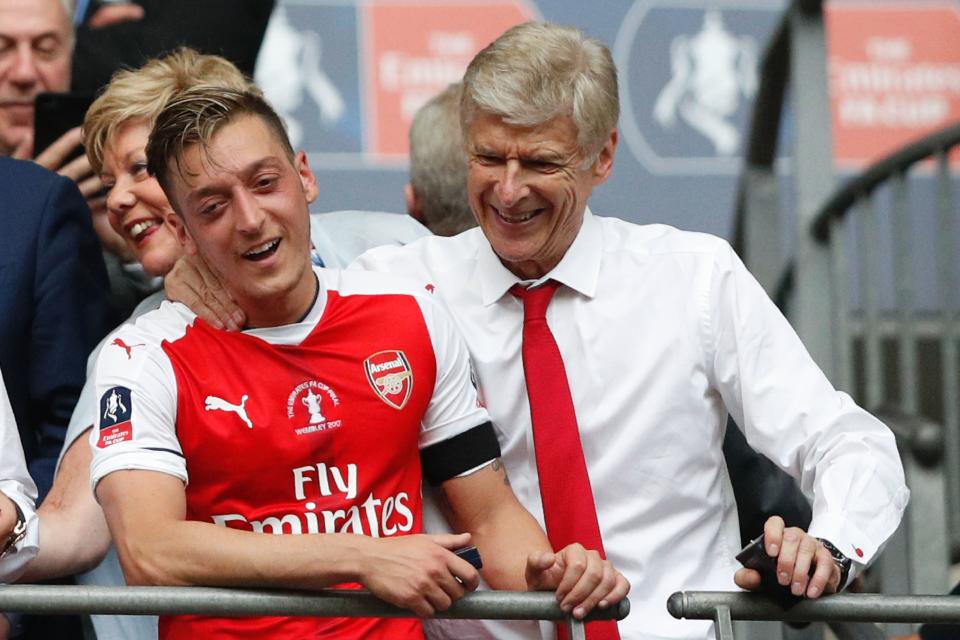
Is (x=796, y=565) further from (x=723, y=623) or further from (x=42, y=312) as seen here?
(x=42, y=312)

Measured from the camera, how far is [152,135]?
7.73ft

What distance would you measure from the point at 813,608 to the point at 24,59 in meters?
1.93

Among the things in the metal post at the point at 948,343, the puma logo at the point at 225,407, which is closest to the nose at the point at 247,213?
the puma logo at the point at 225,407

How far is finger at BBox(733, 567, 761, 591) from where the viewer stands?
6.82 feet

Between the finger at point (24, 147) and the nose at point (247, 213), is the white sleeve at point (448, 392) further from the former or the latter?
the finger at point (24, 147)

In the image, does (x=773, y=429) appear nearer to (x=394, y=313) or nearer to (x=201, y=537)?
(x=394, y=313)

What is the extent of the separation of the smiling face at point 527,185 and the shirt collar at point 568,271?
0.05ft

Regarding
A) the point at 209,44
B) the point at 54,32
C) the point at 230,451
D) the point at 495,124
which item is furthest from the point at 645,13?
the point at 230,451

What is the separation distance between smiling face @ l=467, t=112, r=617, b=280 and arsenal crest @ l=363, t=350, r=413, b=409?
0.27 meters

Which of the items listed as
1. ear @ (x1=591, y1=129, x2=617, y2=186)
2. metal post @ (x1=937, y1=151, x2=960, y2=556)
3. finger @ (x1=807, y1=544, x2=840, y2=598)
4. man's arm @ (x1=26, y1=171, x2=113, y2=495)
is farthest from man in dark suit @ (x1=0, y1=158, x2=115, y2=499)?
metal post @ (x1=937, y1=151, x2=960, y2=556)

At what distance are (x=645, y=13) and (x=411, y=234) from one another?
215cm

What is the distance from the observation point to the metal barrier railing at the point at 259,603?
1.96m

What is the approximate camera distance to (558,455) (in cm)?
245

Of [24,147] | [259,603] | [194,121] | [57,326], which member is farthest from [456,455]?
[24,147]
